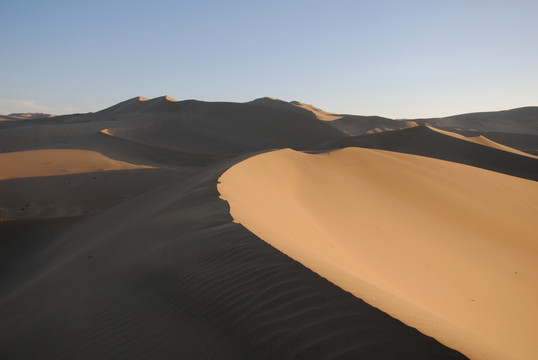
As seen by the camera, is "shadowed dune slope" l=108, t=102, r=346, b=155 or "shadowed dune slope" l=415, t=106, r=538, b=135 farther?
"shadowed dune slope" l=415, t=106, r=538, b=135

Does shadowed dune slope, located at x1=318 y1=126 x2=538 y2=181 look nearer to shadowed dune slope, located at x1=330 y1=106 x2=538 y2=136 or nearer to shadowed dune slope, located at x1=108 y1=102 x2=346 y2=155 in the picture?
shadowed dune slope, located at x1=108 y1=102 x2=346 y2=155

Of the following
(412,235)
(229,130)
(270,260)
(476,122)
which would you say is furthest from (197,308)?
(476,122)

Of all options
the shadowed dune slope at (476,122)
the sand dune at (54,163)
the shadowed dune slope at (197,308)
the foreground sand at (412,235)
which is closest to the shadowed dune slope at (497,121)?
the shadowed dune slope at (476,122)

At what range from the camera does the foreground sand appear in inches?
129

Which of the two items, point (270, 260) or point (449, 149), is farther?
point (449, 149)

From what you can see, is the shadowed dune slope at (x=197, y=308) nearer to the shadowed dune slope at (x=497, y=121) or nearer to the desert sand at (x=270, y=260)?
the desert sand at (x=270, y=260)

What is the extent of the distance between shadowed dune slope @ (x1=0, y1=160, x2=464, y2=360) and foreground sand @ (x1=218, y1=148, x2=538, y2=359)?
0.20 metres

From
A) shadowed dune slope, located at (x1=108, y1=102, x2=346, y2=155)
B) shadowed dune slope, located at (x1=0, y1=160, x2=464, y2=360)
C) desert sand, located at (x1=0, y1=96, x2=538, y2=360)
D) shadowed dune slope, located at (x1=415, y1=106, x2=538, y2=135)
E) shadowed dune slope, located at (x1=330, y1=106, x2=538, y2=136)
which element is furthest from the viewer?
shadowed dune slope, located at (x1=415, y1=106, x2=538, y2=135)

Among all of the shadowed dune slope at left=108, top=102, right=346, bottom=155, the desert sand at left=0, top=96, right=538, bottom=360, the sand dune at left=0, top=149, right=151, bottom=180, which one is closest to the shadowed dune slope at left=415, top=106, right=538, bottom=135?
the shadowed dune slope at left=108, top=102, right=346, bottom=155

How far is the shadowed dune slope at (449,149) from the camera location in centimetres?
1944

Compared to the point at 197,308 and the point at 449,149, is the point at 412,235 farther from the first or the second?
the point at 449,149

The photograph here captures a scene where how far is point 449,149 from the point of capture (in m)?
21.2

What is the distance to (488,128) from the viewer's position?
58406 mm

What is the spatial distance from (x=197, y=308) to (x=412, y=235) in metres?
4.78
